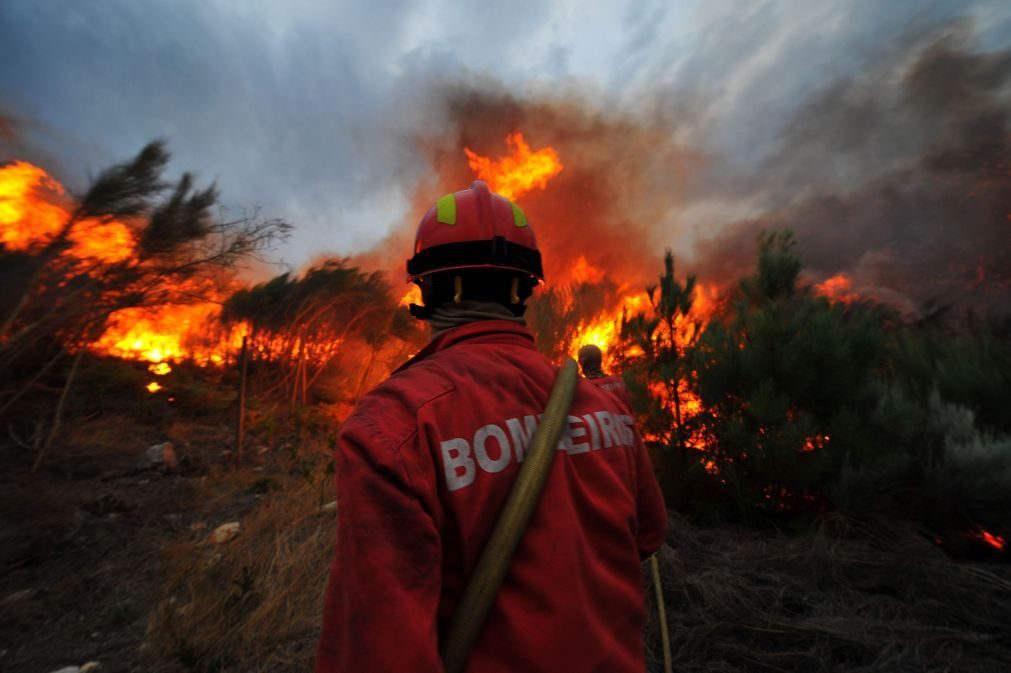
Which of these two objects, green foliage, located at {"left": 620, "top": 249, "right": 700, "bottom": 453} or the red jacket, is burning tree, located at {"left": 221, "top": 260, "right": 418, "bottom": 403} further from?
the red jacket

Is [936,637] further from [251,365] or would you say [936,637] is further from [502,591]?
[251,365]

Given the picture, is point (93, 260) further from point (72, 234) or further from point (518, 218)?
point (518, 218)

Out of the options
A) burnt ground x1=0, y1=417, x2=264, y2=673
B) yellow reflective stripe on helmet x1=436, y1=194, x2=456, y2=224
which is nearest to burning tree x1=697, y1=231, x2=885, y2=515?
yellow reflective stripe on helmet x1=436, y1=194, x2=456, y2=224

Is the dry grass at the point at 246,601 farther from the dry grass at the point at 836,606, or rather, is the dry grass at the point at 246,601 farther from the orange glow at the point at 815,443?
the orange glow at the point at 815,443

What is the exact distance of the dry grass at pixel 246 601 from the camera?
2879 millimetres

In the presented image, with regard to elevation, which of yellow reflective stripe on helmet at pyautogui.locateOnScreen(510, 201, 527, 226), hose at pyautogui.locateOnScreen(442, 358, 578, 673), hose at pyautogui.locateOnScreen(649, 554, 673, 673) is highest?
yellow reflective stripe on helmet at pyautogui.locateOnScreen(510, 201, 527, 226)

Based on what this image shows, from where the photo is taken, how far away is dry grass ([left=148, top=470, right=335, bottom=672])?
9.45 feet

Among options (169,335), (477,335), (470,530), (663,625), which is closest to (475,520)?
(470,530)

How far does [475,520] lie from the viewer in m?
0.87

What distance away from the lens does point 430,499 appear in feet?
2.67

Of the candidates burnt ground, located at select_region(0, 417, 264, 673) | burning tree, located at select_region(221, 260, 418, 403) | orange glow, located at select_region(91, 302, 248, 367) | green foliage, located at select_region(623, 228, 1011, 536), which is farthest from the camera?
burning tree, located at select_region(221, 260, 418, 403)

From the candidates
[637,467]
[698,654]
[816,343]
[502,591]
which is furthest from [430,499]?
[816,343]

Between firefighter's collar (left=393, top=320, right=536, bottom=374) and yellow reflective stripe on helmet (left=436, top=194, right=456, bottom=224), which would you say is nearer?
firefighter's collar (left=393, top=320, right=536, bottom=374)

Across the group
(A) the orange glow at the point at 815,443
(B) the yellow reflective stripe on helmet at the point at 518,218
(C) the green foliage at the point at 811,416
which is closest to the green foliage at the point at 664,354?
(C) the green foliage at the point at 811,416
